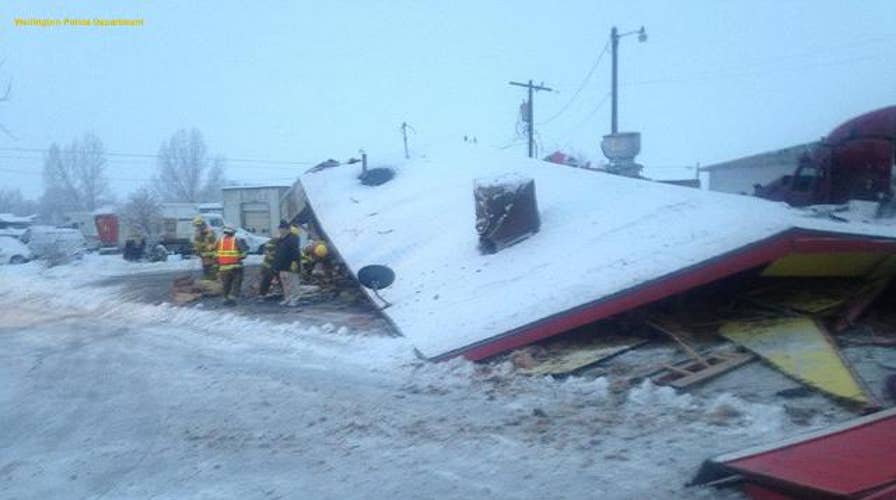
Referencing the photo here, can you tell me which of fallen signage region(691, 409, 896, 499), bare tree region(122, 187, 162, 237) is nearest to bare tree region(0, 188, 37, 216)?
bare tree region(122, 187, 162, 237)

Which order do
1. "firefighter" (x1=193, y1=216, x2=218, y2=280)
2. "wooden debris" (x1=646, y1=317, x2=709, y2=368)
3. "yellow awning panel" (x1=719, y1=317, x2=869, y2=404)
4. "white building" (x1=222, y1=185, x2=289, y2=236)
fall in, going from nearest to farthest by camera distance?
"yellow awning panel" (x1=719, y1=317, x2=869, y2=404), "wooden debris" (x1=646, y1=317, x2=709, y2=368), "firefighter" (x1=193, y1=216, x2=218, y2=280), "white building" (x1=222, y1=185, x2=289, y2=236)

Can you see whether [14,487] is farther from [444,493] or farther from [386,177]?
[386,177]

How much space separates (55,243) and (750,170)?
31.0m

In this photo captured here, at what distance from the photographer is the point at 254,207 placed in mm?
36938

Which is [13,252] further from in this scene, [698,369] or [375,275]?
[698,369]

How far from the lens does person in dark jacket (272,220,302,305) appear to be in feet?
46.6

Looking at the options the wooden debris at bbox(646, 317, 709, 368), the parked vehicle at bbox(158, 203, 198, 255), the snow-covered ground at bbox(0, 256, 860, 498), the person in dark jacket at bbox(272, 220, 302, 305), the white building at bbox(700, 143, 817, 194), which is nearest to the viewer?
the snow-covered ground at bbox(0, 256, 860, 498)

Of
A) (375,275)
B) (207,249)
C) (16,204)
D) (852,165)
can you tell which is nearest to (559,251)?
(375,275)

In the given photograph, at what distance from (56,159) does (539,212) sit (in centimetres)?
9829

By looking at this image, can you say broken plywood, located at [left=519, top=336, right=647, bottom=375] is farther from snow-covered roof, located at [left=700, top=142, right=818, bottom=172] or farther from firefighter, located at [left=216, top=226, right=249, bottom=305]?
snow-covered roof, located at [left=700, top=142, right=818, bottom=172]

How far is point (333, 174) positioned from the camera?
21.7 m

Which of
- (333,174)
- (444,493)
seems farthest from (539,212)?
(333,174)

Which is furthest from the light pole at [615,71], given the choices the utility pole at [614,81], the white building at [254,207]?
the white building at [254,207]

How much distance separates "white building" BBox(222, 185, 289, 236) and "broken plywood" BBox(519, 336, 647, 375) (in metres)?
28.8
